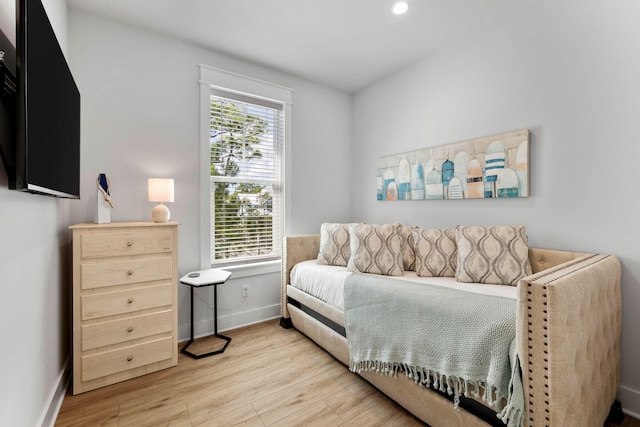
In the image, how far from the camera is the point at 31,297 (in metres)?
1.34

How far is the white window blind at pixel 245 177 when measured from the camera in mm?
2840

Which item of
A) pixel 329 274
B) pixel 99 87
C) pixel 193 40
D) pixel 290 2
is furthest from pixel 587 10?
pixel 99 87

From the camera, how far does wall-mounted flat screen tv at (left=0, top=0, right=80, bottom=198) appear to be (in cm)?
90

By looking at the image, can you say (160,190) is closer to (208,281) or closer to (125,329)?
(208,281)

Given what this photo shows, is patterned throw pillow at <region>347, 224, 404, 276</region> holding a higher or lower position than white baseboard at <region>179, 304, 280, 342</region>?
higher

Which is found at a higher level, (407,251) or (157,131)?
(157,131)

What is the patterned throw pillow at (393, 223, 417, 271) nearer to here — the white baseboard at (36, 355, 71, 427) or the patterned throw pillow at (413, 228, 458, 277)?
the patterned throw pillow at (413, 228, 458, 277)

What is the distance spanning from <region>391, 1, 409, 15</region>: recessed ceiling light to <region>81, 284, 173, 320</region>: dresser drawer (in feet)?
8.82

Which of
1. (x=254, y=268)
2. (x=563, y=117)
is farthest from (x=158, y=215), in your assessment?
(x=563, y=117)

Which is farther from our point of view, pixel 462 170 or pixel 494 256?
pixel 462 170

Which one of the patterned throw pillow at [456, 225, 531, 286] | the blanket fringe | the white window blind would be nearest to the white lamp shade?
the white window blind

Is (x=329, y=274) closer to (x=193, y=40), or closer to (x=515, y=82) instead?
(x=515, y=82)

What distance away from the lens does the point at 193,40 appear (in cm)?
259

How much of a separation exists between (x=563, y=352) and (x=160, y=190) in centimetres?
257
